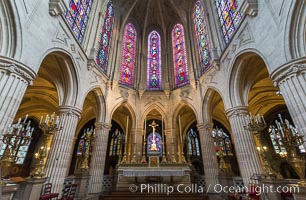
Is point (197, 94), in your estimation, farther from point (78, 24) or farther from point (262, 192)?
point (78, 24)

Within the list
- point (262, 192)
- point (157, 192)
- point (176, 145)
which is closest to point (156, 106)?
point (176, 145)

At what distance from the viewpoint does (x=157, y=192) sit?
28.1 ft

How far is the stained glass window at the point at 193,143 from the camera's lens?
59.6ft

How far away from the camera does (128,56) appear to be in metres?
15.3

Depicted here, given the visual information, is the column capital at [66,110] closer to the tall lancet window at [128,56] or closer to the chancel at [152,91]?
the chancel at [152,91]

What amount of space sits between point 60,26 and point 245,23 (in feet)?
28.1

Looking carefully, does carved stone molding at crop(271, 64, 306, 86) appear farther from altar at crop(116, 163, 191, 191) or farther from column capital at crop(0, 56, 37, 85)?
column capital at crop(0, 56, 37, 85)

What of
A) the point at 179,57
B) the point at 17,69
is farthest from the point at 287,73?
the point at 179,57

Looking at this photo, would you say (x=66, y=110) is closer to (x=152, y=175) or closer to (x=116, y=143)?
(x=152, y=175)

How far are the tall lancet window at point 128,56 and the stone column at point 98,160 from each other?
4.68 metres

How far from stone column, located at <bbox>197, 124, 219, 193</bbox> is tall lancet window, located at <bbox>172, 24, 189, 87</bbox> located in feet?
15.3

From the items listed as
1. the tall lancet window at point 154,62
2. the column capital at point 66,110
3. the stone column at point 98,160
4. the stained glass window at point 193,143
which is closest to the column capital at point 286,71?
the column capital at point 66,110

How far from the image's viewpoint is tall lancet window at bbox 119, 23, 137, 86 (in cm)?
1419

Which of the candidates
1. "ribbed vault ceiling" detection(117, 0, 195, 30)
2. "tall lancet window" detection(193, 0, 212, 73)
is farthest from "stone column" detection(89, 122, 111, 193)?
"ribbed vault ceiling" detection(117, 0, 195, 30)
